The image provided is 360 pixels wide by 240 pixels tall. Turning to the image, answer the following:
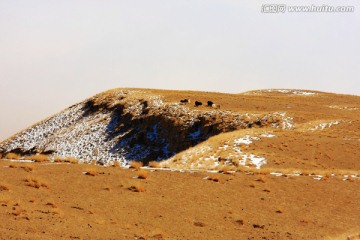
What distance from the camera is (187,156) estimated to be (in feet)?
120

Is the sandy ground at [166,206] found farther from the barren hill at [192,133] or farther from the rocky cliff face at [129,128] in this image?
the rocky cliff face at [129,128]

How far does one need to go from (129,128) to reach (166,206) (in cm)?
4024

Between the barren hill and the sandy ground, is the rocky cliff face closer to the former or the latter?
the barren hill

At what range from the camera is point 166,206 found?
50.8 feet

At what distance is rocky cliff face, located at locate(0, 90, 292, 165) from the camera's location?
A: 47.8 m

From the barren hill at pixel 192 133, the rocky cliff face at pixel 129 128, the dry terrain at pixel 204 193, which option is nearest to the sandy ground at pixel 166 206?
the dry terrain at pixel 204 193

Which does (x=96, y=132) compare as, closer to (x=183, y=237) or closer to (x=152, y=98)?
(x=152, y=98)

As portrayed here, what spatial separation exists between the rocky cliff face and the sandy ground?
26.4 metres

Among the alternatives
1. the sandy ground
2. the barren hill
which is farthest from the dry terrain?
the barren hill

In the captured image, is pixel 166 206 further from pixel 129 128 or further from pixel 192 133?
pixel 129 128

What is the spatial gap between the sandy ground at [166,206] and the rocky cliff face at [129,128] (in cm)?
2639

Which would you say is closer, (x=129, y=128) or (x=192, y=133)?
(x=192, y=133)

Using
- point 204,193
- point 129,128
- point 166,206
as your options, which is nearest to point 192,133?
point 129,128

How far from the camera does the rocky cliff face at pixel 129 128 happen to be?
47.8 metres
